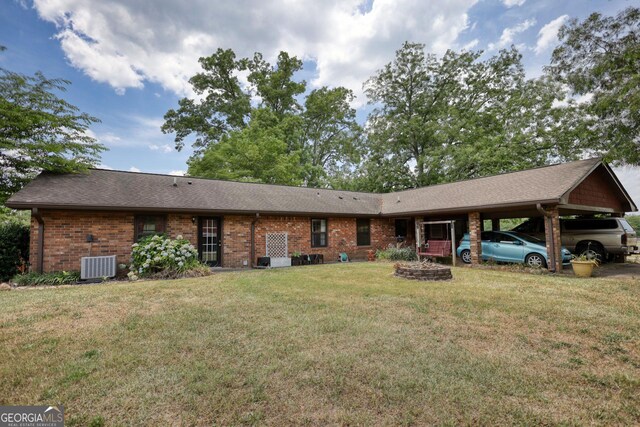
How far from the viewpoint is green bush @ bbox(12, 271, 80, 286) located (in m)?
8.24

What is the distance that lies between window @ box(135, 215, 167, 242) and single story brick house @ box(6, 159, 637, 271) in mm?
32

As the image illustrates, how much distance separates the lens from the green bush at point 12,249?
8.89 metres

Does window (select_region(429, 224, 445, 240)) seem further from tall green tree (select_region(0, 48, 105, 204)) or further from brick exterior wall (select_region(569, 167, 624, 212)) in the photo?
tall green tree (select_region(0, 48, 105, 204))

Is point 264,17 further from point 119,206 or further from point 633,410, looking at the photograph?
point 633,410

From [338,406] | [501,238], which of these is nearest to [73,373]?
[338,406]

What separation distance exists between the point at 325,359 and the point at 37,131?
1449 cm

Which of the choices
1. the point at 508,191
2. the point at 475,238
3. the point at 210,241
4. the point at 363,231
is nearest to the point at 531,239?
the point at 475,238

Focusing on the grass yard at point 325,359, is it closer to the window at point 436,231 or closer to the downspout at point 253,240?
the downspout at point 253,240

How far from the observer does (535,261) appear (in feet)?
34.7

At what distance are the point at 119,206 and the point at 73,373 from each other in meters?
7.97

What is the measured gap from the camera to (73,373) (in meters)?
2.98

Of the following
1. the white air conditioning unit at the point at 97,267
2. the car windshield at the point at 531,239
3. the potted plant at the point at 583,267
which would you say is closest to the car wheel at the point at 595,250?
the car windshield at the point at 531,239

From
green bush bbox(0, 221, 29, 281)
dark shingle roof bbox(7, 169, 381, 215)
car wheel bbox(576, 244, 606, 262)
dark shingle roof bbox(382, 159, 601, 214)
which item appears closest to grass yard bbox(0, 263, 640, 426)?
dark shingle roof bbox(7, 169, 381, 215)

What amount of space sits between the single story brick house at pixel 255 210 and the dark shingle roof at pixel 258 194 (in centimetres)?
3
